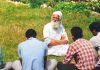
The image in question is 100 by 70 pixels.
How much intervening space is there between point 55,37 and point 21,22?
4495 mm

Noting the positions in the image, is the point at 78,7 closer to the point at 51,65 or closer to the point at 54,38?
the point at 54,38

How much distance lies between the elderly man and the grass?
27 cm

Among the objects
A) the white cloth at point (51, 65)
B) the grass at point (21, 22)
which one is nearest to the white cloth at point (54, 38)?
the grass at point (21, 22)

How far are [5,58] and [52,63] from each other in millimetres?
2528

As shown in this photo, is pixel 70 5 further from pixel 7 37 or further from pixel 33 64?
pixel 33 64

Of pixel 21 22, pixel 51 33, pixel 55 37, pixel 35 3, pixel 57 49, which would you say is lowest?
pixel 57 49

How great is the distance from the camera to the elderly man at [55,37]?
41.2ft

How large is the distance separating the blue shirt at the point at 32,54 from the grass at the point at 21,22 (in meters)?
2.98

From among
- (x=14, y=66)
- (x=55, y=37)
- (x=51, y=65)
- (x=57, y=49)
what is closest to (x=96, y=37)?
(x=51, y=65)

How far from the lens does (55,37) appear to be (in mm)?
12781

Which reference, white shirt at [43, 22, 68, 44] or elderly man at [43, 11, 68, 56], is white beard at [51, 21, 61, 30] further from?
white shirt at [43, 22, 68, 44]

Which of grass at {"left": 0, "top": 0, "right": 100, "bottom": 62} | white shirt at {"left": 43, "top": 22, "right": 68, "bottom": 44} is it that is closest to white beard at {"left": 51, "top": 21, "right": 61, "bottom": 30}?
white shirt at {"left": 43, "top": 22, "right": 68, "bottom": 44}

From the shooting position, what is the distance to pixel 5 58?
12586mm

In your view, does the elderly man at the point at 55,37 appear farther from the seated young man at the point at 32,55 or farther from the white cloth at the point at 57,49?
the seated young man at the point at 32,55
